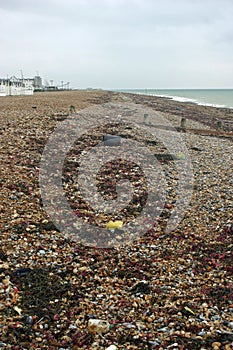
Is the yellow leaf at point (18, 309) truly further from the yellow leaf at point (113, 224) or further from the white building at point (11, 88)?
the white building at point (11, 88)

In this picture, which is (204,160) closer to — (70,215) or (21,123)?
(70,215)

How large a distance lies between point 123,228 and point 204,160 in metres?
8.01

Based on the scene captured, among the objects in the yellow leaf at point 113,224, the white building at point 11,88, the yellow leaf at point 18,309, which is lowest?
the yellow leaf at point 18,309

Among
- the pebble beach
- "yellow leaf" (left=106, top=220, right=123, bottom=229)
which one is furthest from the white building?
"yellow leaf" (left=106, top=220, right=123, bottom=229)

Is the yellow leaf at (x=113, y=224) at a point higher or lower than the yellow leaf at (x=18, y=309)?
higher

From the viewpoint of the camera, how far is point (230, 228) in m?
9.17

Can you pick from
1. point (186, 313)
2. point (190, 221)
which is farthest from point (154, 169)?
point (186, 313)

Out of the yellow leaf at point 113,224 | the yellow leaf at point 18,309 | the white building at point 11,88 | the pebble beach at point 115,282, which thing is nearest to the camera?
the pebble beach at point 115,282

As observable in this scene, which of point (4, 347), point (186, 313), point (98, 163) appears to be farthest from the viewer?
point (98, 163)

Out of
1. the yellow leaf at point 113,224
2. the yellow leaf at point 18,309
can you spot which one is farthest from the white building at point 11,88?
the yellow leaf at point 18,309

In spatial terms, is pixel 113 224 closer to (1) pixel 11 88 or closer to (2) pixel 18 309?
(2) pixel 18 309

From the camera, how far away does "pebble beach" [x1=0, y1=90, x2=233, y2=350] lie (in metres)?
5.44

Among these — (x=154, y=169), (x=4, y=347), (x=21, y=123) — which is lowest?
(x=4, y=347)

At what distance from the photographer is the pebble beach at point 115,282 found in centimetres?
544
